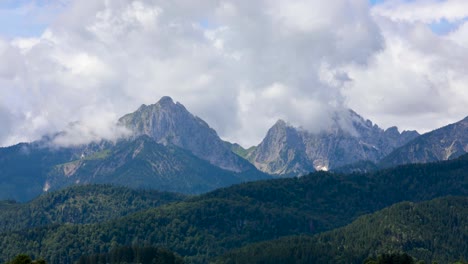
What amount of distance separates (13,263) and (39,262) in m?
6.43

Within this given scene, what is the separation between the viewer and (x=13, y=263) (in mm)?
197375

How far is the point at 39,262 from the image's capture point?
655 ft
